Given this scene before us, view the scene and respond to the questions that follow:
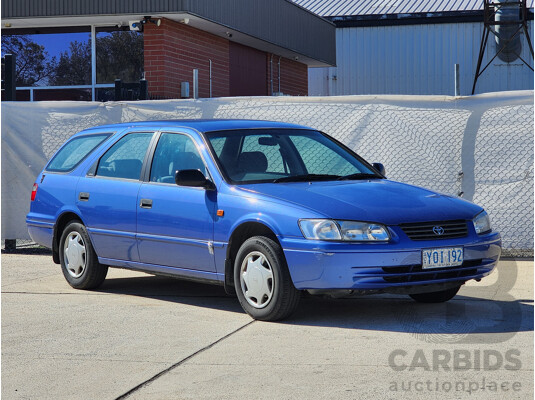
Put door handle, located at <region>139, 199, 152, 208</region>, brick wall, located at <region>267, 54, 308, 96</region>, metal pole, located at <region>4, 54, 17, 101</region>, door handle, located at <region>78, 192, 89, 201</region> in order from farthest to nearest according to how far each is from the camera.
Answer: brick wall, located at <region>267, 54, 308, 96</region> < metal pole, located at <region>4, 54, 17, 101</region> < door handle, located at <region>78, 192, 89, 201</region> < door handle, located at <region>139, 199, 152, 208</region>

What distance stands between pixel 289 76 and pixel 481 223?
19.3 meters

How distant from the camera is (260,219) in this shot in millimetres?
7164

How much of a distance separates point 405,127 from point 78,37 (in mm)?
9378

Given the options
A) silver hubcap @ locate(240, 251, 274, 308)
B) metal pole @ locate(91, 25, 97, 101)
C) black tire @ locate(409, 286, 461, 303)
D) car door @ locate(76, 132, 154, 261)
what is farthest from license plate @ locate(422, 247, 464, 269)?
metal pole @ locate(91, 25, 97, 101)

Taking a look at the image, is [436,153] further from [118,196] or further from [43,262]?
[43,262]

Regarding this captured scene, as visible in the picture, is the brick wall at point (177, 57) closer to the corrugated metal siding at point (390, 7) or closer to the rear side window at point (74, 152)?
the rear side window at point (74, 152)

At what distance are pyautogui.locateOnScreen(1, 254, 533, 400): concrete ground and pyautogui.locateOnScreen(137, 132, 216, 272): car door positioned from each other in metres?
0.47

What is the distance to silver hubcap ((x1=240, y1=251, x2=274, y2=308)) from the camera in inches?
281

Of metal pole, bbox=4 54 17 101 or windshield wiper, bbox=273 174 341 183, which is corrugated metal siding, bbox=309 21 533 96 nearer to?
metal pole, bbox=4 54 17 101

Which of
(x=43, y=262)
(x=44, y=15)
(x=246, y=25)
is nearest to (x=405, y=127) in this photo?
(x=43, y=262)

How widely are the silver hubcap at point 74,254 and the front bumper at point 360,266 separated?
2.72 m

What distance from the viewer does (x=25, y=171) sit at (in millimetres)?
12250

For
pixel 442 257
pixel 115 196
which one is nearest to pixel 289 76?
pixel 115 196

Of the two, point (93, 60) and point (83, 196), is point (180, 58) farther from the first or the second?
point (83, 196)
